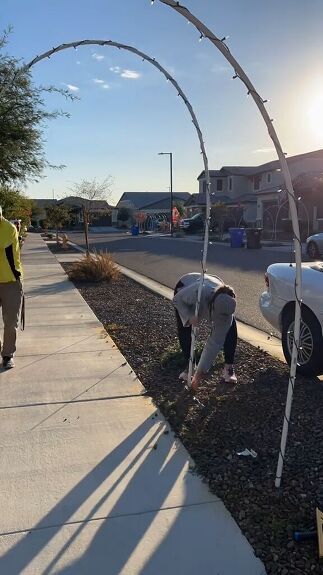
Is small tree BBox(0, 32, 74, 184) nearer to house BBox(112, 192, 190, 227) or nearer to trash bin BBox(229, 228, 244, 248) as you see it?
trash bin BBox(229, 228, 244, 248)

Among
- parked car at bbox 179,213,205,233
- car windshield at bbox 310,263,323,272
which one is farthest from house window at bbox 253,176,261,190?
car windshield at bbox 310,263,323,272

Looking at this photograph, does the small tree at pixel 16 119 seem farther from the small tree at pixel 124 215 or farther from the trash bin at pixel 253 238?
the small tree at pixel 124 215

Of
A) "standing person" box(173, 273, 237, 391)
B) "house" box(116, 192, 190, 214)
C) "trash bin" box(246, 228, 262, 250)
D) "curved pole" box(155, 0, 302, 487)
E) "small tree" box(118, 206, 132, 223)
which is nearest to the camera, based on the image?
"curved pole" box(155, 0, 302, 487)

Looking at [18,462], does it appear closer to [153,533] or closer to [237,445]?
[153,533]

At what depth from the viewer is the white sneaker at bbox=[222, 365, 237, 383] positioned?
198 inches

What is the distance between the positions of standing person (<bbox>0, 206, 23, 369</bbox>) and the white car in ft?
8.96

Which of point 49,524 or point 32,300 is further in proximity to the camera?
point 32,300

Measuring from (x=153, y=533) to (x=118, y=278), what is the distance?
1082 centimetres

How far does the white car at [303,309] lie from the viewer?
5133mm

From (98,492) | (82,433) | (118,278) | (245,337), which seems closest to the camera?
(98,492)

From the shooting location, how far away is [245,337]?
7.33 meters

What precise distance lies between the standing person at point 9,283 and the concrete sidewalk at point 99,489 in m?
0.27

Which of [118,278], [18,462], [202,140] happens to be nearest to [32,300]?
[118,278]

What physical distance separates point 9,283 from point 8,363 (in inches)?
33.2
